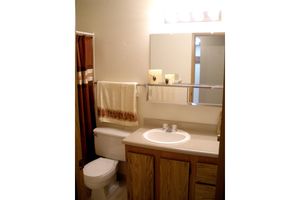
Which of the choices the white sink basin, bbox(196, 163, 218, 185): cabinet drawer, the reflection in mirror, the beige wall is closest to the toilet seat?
the white sink basin

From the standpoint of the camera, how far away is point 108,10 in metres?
2.55

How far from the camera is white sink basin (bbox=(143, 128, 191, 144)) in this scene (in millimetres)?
2288

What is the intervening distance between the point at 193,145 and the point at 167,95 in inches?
26.4

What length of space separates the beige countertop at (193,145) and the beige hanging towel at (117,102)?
1.07 ft

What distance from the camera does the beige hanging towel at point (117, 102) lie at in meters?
2.51

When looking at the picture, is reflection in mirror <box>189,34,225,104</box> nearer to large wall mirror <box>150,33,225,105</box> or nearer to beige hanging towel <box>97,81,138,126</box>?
large wall mirror <box>150,33,225,105</box>

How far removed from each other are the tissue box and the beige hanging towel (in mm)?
198

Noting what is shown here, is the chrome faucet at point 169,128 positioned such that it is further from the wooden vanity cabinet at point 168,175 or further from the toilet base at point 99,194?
the toilet base at point 99,194

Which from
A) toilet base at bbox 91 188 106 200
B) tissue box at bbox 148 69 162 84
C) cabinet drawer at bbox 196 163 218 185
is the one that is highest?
tissue box at bbox 148 69 162 84

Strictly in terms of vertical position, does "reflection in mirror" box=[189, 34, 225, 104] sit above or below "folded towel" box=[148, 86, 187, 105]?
above

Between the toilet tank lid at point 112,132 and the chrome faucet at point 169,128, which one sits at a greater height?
the chrome faucet at point 169,128

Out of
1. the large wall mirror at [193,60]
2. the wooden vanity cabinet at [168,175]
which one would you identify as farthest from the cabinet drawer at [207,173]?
the large wall mirror at [193,60]
